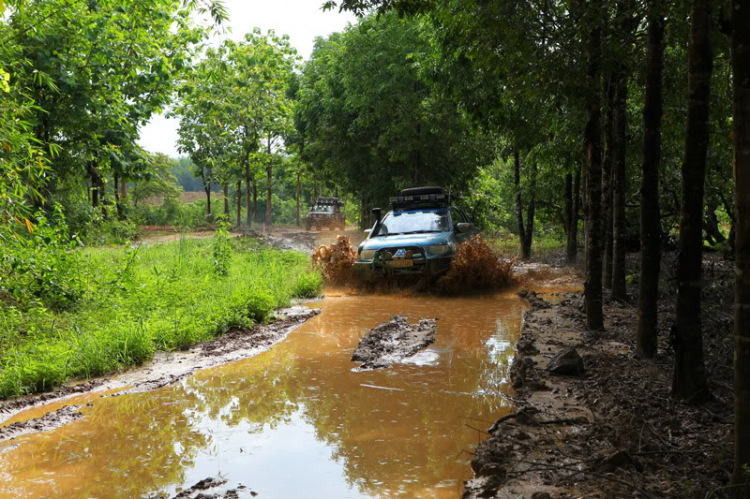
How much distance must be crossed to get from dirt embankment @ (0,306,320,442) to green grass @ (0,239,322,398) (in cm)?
21

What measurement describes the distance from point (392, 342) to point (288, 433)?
10.4ft

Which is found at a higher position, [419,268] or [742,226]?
[742,226]

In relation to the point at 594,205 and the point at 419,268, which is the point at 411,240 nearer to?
the point at 419,268

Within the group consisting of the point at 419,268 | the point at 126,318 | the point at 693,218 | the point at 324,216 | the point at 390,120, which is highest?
the point at 390,120

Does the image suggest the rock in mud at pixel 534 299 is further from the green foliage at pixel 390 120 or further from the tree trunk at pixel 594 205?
the green foliage at pixel 390 120

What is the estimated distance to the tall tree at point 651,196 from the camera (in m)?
5.72

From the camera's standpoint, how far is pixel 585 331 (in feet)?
25.6

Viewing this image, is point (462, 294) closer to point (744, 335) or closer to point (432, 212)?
point (432, 212)

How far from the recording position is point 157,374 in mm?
6473

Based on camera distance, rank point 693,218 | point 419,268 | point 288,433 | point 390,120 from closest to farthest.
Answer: point 693,218
point 288,433
point 419,268
point 390,120

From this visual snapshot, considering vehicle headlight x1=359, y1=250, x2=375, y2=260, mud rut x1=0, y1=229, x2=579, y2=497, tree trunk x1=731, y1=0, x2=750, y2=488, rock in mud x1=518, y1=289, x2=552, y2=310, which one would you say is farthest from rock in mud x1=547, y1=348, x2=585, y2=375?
vehicle headlight x1=359, y1=250, x2=375, y2=260

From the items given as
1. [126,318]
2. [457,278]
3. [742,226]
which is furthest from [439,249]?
[742,226]

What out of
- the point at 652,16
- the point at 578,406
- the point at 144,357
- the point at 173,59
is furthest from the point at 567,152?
the point at 173,59

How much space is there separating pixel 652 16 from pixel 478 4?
2.23 meters
